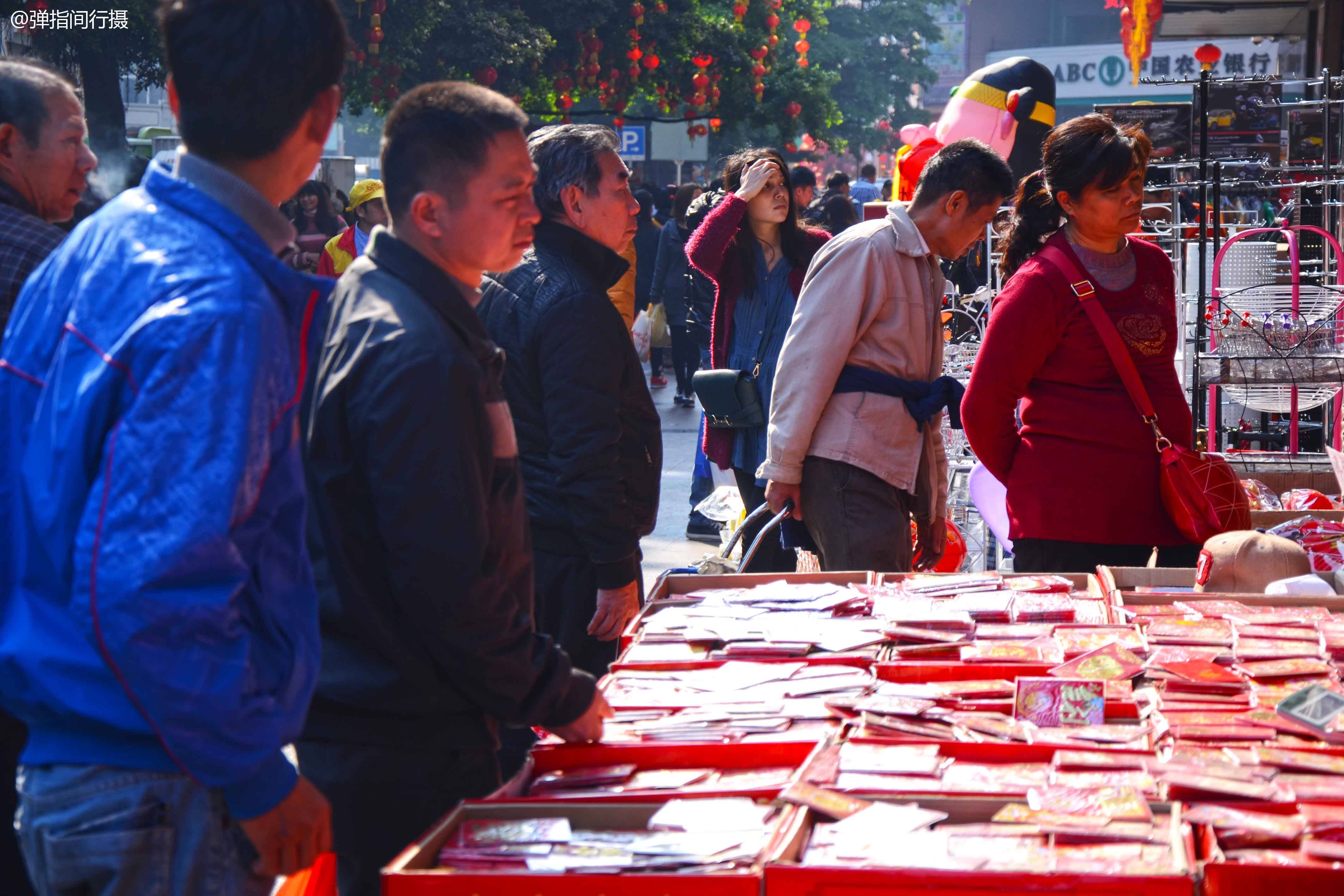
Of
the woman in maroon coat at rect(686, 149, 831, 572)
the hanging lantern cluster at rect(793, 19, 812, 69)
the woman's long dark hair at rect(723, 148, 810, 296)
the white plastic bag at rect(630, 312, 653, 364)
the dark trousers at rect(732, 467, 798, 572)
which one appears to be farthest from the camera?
the hanging lantern cluster at rect(793, 19, 812, 69)

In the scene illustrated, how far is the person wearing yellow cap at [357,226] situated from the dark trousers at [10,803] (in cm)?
627

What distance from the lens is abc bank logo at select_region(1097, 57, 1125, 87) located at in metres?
43.3

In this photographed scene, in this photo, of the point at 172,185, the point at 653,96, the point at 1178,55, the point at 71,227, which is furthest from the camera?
the point at 1178,55

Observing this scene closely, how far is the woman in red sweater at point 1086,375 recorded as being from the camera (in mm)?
3807

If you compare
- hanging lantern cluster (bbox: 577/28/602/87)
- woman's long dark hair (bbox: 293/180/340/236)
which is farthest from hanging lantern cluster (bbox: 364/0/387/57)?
hanging lantern cluster (bbox: 577/28/602/87)

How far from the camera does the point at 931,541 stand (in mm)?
4391

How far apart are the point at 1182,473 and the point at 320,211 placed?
11.1 meters

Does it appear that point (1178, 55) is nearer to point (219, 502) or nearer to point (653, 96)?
point (653, 96)

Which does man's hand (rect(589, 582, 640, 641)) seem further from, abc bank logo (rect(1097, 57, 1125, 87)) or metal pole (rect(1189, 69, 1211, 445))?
abc bank logo (rect(1097, 57, 1125, 87))

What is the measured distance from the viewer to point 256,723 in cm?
162

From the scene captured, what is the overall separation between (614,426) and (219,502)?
1.81m

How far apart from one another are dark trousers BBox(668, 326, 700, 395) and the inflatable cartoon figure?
3087 millimetres

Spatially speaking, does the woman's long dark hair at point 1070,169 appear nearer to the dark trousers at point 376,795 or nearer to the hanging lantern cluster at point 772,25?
the dark trousers at point 376,795

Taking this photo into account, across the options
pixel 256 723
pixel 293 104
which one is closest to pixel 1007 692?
pixel 256 723
